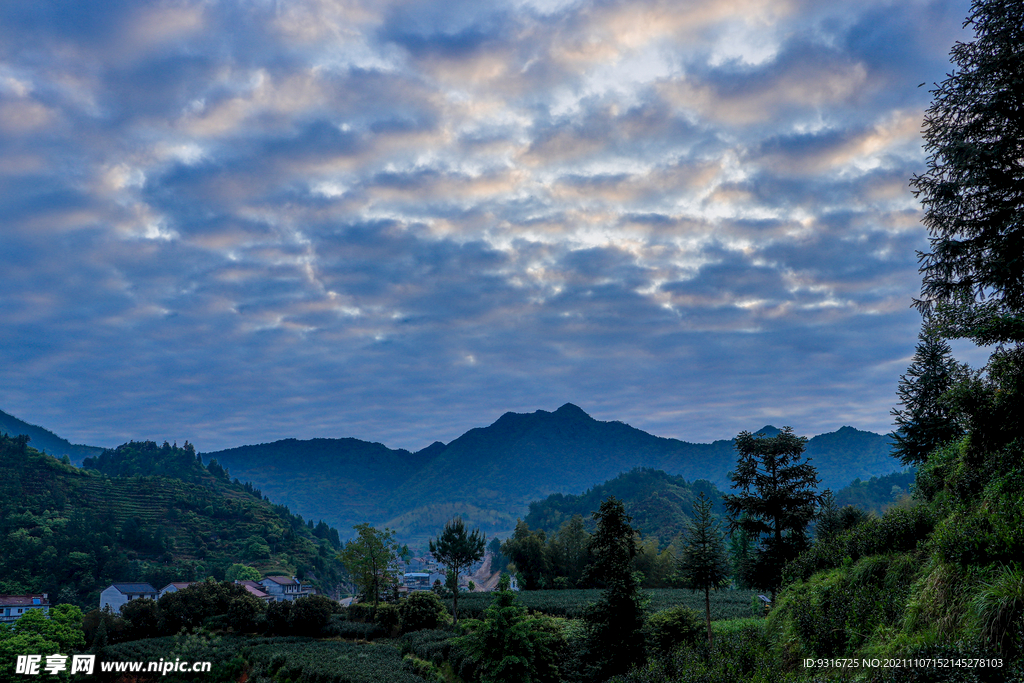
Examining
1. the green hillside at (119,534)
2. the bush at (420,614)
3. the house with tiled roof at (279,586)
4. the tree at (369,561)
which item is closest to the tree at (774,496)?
the bush at (420,614)

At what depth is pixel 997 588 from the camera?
7.70 meters

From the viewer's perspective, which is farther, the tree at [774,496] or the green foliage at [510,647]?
the tree at [774,496]

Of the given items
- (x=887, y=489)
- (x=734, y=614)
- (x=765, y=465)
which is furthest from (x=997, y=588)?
(x=887, y=489)

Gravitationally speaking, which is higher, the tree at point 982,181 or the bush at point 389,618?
the tree at point 982,181

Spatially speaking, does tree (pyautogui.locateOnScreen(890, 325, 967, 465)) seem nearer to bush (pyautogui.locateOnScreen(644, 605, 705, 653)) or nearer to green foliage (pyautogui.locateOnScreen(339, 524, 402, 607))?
bush (pyautogui.locateOnScreen(644, 605, 705, 653))

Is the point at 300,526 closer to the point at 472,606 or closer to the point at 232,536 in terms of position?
the point at 232,536

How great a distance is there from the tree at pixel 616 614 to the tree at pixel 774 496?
428 inches

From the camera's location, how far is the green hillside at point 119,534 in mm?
107688

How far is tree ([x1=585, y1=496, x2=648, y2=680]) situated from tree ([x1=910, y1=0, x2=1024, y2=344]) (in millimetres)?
13819

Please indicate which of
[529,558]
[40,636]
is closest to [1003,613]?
[40,636]

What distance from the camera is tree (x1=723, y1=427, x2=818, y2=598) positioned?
2952 centimetres

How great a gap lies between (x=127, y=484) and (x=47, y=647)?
514 feet

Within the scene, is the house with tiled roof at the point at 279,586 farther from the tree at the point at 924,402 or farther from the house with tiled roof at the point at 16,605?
the tree at the point at 924,402

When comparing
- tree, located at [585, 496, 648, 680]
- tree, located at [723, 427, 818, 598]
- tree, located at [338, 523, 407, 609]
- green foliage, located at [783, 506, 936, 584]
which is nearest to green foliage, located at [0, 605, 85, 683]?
tree, located at [338, 523, 407, 609]
